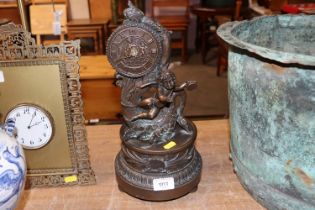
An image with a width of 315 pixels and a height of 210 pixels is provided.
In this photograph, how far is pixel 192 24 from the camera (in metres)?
4.03

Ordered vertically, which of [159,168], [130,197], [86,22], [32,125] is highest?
[86,22]

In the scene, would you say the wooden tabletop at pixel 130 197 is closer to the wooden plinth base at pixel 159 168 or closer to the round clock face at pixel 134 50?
the wooden plinth base at pixel 159 168

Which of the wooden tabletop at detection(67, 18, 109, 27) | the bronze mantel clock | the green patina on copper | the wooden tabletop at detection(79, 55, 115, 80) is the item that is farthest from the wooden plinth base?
the wooden tabletop at detection(67, 18, 109, 27)

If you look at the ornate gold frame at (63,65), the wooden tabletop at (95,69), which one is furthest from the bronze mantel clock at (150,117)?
the wooden tabletop at (95,69)

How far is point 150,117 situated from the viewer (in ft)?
3.62

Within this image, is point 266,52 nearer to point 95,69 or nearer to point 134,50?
point 134,50

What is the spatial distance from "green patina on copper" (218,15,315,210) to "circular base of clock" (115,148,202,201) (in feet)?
0.49

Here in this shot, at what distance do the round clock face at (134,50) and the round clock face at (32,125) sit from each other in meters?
0.28

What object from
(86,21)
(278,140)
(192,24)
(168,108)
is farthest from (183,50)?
(278,140)

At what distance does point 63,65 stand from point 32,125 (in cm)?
21

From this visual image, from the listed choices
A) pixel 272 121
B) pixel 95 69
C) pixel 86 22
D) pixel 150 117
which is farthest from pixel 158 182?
pixel 86 22

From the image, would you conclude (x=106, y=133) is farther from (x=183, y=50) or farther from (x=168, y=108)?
(x=183, y=50)

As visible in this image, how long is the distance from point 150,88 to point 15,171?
46 centimetres

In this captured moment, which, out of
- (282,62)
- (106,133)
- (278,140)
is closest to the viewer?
(282,62)
